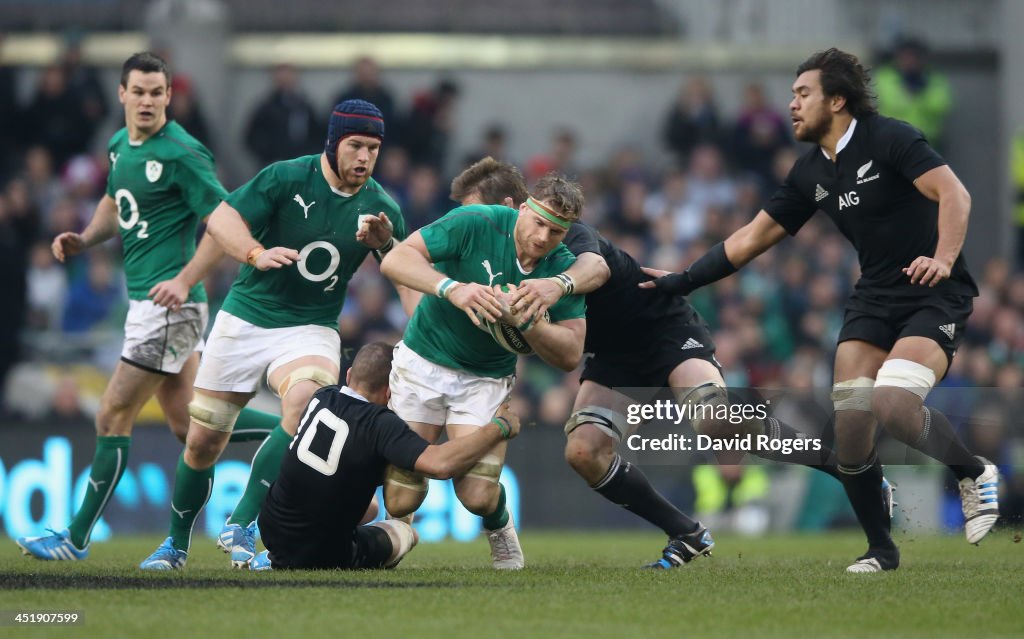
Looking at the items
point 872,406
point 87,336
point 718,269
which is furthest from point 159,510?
point 872,406

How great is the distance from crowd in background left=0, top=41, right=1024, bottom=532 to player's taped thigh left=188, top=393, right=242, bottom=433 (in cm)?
561

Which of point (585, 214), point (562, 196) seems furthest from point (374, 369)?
point (585, 214)

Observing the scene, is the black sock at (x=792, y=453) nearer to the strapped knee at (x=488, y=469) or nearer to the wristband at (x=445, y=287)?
the strapped knee at (x=488, y=469)

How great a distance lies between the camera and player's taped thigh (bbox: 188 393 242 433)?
8.38m

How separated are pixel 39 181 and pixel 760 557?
992 cm

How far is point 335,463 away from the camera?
7215 mm

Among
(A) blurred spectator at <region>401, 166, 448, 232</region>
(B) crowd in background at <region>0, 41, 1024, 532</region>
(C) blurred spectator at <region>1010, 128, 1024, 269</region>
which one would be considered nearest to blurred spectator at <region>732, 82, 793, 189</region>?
(B) crowd in background at <region>0, 41, 1024, 532</region>

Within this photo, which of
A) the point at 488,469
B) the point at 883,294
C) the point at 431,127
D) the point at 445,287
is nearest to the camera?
the point at 445,287

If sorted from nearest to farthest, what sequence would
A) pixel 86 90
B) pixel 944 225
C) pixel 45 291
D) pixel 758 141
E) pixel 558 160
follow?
pixel 944 225, pixel 45 291, pixel 86 90, pixel 558 160, pixel 758 141

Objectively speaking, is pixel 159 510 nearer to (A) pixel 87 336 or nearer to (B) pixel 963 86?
(A) pixel 87 336

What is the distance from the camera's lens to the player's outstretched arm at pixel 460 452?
710 cm

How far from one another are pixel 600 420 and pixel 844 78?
2.26m

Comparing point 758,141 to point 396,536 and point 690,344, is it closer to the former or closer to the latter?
point 690,344

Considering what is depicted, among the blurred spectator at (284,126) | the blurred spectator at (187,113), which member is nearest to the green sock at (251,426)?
the blurred spectator at (187,113)
